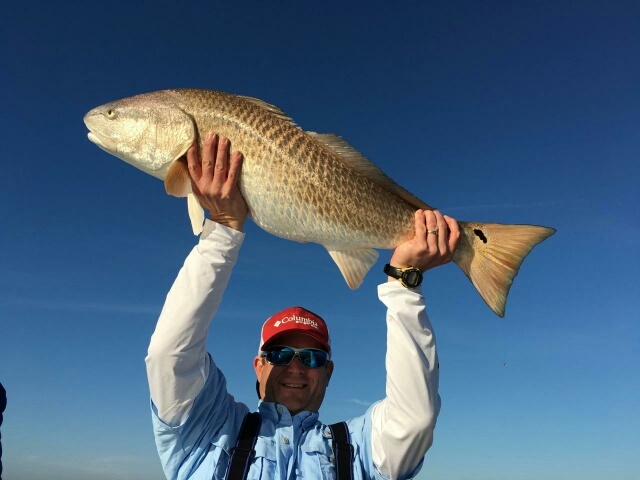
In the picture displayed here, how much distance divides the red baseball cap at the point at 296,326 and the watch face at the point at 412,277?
51.9 inches

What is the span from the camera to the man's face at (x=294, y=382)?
17.7 feet

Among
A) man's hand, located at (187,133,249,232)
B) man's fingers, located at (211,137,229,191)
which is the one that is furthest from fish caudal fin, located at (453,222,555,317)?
man's fingers, located at (211,137,229,191)

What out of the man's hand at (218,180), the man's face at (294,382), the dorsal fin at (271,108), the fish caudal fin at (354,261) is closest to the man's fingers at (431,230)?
the fish caudal fin at (354,261)

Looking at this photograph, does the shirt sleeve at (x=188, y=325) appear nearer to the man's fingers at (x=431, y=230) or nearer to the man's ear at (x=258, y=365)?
the man's ear at (x=258, y=365)

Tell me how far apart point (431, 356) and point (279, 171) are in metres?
1.87

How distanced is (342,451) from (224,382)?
3.78ft

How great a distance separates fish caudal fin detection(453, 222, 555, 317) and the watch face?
0.44 m

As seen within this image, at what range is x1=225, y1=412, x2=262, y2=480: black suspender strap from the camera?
4582mm

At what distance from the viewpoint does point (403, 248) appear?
4.81m

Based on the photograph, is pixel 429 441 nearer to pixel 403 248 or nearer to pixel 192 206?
pixel 403 248

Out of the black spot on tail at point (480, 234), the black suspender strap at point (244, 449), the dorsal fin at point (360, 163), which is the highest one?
the dorsal fin at point (360, 163)

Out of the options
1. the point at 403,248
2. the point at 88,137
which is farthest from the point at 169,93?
the point at 403,248

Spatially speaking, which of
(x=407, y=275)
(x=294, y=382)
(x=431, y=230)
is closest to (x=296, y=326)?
(x=294, y=382)

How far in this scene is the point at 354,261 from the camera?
4.99 metres
